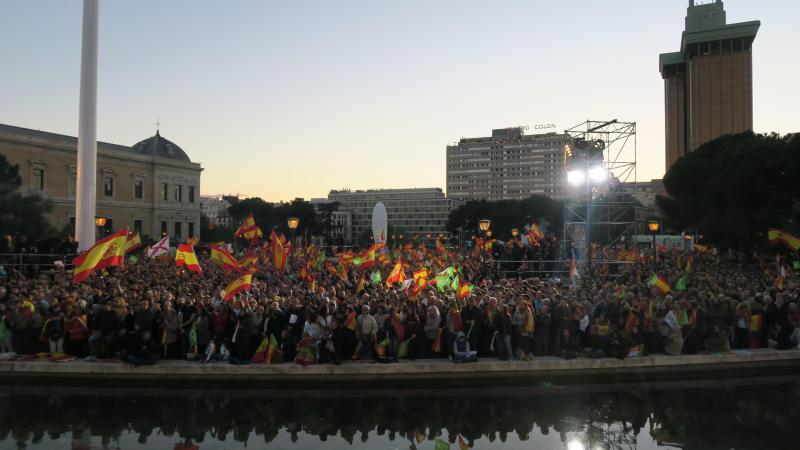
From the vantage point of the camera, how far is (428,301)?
14688mm

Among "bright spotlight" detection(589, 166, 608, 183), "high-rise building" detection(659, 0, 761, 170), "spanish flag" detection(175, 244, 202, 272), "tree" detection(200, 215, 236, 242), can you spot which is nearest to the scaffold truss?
"bright spotlight" detection(589, 166, 608, 183)

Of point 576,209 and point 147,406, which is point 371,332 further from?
point 576,209

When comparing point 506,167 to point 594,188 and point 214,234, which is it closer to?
point 214,234

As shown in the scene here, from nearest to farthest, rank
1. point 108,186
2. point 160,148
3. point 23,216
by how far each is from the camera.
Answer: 1. point 23,216
2. point 108,186
3. point 160,148

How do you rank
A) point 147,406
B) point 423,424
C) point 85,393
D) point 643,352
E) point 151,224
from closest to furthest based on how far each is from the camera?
point 423,424 → point 147,406 → point 85,393 → point 643,352 → point 151,224

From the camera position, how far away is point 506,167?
19162 centimetres

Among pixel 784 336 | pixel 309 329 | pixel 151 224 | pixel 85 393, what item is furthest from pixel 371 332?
pixel 151 224

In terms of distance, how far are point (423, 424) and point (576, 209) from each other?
2550cm

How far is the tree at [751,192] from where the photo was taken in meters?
38.2

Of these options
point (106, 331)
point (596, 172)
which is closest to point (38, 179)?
point (596, 172)

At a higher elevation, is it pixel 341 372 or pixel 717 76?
pixel 717 76

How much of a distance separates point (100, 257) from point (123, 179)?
62845mm

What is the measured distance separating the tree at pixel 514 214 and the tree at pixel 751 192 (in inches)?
1718

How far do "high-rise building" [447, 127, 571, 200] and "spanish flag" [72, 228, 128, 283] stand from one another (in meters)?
174
